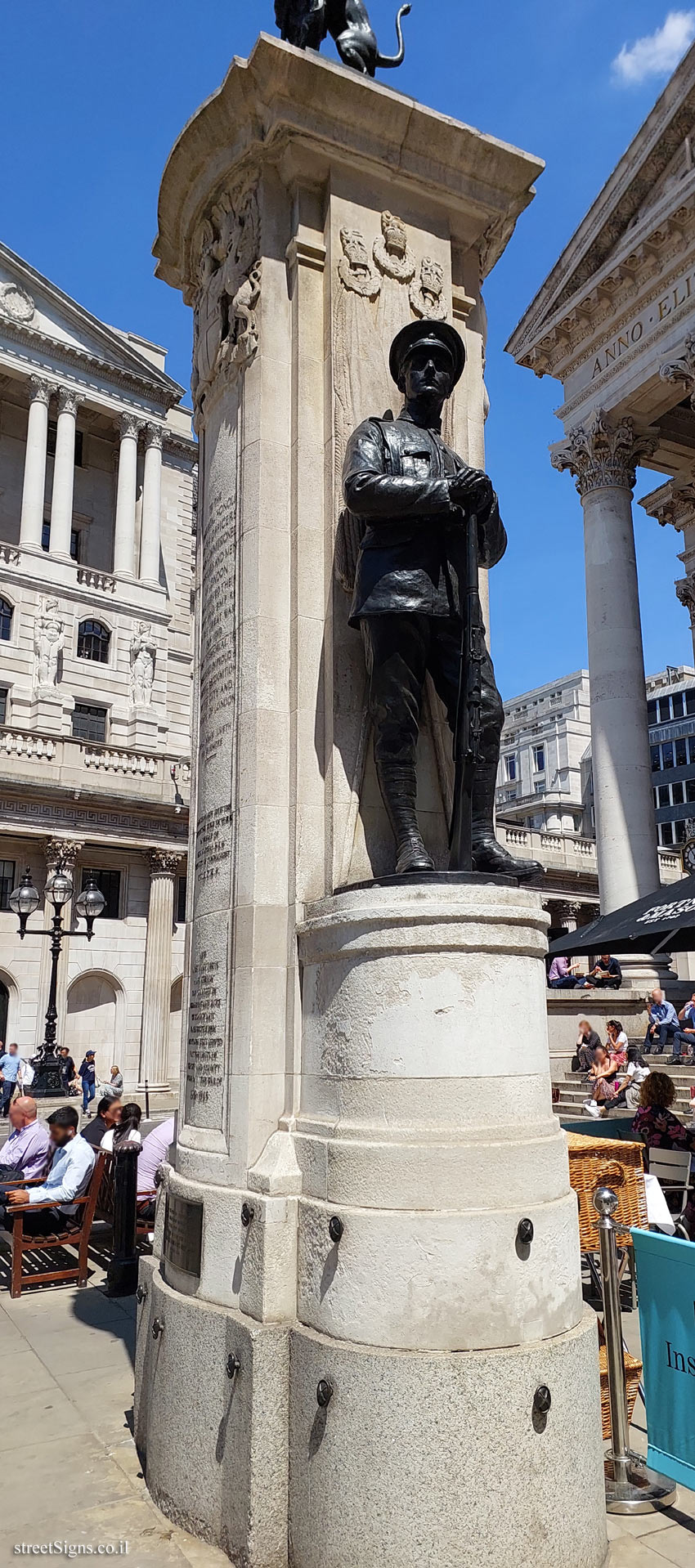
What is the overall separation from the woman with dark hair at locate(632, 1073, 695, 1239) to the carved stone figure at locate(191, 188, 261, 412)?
24.0 feet

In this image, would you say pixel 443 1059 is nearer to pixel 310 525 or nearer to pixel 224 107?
pixel 310 525

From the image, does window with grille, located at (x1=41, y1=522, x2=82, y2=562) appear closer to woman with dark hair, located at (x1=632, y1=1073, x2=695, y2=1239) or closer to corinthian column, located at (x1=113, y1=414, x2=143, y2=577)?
corinthian column, located at (x1=113, y1=414, x2=143, y2=577)

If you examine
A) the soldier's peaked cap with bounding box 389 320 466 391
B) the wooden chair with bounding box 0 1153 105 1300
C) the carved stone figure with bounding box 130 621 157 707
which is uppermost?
the carved stone figure with bounding box 130 621 157 707

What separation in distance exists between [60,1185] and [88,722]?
119 feet

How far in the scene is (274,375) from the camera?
6.21 m

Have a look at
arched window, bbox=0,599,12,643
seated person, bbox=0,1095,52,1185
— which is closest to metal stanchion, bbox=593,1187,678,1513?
seated person, bbox=0,1095,52,1185

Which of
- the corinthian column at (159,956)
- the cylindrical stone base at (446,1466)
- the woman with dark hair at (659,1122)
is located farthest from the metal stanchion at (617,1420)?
the corinthian column at (159,956)

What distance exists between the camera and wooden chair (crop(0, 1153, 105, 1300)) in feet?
30.1

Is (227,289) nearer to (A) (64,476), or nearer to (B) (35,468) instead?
(B) (35,468)

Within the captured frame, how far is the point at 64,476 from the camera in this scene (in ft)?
151

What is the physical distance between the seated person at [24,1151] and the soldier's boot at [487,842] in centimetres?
701

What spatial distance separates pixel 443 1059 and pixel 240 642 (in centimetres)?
266

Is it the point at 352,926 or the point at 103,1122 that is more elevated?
the point at 352,926

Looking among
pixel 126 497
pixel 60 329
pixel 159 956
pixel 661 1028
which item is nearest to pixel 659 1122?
pixel 661 1028
